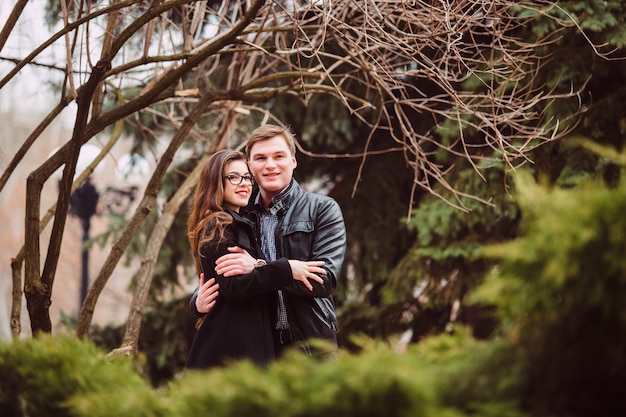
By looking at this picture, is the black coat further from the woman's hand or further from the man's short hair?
the man's short hair

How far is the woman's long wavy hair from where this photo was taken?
3584 millimetres

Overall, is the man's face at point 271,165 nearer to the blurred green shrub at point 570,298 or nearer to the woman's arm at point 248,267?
the woman's arm at point 248,267

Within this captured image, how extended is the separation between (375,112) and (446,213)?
78.1 inches

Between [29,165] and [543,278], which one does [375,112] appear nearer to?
[543,278]

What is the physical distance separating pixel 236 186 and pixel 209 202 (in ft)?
0.57

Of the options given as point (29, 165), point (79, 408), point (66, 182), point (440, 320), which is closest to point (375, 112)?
point (440, 320)

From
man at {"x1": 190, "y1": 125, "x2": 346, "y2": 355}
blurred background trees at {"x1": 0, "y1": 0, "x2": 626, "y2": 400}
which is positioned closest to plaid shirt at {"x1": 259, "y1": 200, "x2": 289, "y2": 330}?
man at {"x1": 190, "y1": 125, "x2": 346, "y2": 355}

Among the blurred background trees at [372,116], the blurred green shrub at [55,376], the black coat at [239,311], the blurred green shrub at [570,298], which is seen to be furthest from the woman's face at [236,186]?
the blurred green shrub at [570,298]

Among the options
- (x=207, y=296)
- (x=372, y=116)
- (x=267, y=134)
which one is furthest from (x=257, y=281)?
(x=372, y=116)

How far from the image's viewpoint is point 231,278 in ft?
11.1

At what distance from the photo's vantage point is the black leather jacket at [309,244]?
356cm

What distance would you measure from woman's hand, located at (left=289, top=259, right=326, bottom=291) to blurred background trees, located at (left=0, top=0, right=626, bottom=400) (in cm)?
107

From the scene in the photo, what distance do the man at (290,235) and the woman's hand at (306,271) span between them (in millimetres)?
37

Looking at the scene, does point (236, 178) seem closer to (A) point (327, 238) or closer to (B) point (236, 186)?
(B) point (236, 186)
